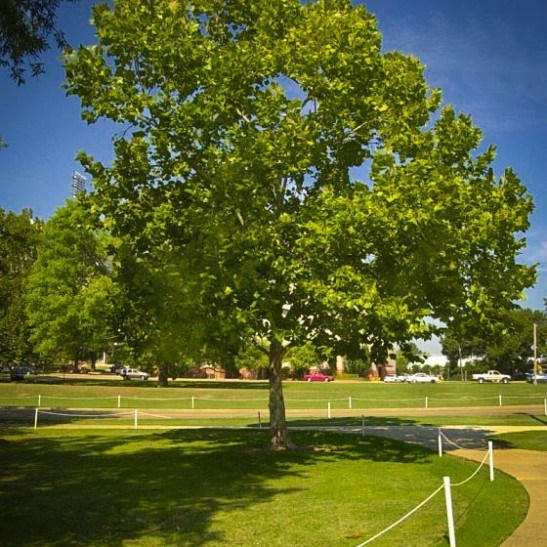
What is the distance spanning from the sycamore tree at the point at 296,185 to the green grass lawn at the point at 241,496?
11.0ft

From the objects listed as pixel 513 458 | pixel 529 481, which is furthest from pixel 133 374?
pixel 529 481

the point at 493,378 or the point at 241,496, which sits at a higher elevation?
the point at 241,496

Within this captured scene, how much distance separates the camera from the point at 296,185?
20609mm

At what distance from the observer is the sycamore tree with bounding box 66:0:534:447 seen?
51.8 ft

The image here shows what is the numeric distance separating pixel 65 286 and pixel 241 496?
47.5 metres

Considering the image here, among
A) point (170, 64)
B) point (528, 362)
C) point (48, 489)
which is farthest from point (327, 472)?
point (528, 362)

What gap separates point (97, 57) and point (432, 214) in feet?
35.7

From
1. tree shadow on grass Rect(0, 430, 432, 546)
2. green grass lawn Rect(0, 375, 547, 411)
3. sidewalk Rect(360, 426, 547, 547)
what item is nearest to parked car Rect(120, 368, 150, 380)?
green grass lawn Rect(0, 375, 547, 411)

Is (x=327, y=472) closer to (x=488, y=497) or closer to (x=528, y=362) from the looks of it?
(x=488, y=497)

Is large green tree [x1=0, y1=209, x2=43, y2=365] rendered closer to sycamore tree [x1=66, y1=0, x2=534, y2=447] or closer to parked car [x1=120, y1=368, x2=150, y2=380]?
parked car [x1=120, y1=368, x2=150, y2=380]

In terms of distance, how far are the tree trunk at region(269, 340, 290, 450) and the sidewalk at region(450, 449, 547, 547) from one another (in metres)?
5.61

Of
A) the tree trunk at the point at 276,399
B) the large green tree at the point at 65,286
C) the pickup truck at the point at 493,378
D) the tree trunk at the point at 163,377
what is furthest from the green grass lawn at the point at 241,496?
the pickup truck at the point at 493,378

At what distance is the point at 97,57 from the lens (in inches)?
723

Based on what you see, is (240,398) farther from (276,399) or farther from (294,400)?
(276,399)
